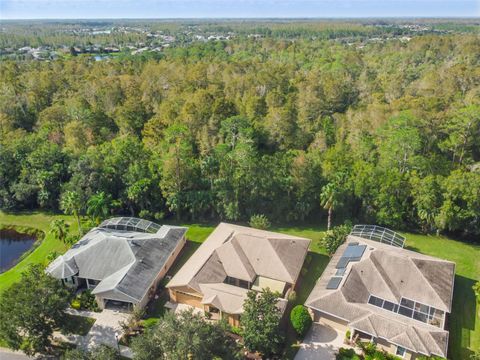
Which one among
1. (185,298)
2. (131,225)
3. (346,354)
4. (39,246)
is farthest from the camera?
(39,246)

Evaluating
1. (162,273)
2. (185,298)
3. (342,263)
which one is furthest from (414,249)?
(162,273)

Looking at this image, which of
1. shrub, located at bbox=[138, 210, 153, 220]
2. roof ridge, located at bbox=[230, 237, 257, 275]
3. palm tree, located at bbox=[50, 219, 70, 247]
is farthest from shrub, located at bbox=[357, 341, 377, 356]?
palm tree, located at bbox=[50, 219, 70, 247]

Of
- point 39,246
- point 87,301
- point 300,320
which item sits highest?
point 300,320

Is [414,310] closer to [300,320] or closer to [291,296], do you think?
[300,320]

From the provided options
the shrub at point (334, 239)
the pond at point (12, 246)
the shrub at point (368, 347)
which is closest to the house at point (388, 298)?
the shrub at point (368, 347)

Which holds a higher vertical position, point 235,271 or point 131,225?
point 131,225

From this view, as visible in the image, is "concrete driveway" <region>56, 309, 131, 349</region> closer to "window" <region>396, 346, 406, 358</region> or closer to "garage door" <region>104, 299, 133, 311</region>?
"garage door" <region>104, 299, 133, 311</region>

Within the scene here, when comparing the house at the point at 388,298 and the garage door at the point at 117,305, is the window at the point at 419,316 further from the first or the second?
the garage door at the point at 117,305
